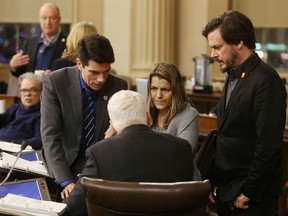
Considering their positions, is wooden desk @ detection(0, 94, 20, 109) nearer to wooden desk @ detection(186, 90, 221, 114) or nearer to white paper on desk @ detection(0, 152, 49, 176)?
wooden desk @ detection(186, 90, 221, 114)

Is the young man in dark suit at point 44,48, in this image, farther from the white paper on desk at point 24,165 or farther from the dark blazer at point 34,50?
the white paper on desk at point 24,165

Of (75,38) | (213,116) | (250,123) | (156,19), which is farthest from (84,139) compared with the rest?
(156,19)

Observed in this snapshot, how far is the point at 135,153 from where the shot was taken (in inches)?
83.4

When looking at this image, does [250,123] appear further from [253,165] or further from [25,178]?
[25,178]

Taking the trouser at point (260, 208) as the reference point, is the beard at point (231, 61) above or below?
above

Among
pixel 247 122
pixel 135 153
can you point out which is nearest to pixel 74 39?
pixel 247 122

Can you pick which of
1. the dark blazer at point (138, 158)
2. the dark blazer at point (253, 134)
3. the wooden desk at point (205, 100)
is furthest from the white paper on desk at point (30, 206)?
the wooden desk at point (205, 100)

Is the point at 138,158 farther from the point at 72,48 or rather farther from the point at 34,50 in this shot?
the point at 34,50

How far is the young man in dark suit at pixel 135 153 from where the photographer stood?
2.12 meters

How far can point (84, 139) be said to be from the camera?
285cm

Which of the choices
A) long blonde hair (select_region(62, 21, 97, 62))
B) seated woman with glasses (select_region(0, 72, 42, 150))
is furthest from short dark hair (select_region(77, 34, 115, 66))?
seated woman with glasses (select_region(0, 72, 42, 150))

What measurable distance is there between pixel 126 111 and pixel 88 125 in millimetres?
715

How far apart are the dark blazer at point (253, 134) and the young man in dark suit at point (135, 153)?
1.46 ft

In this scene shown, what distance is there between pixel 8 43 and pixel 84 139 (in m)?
5.53
